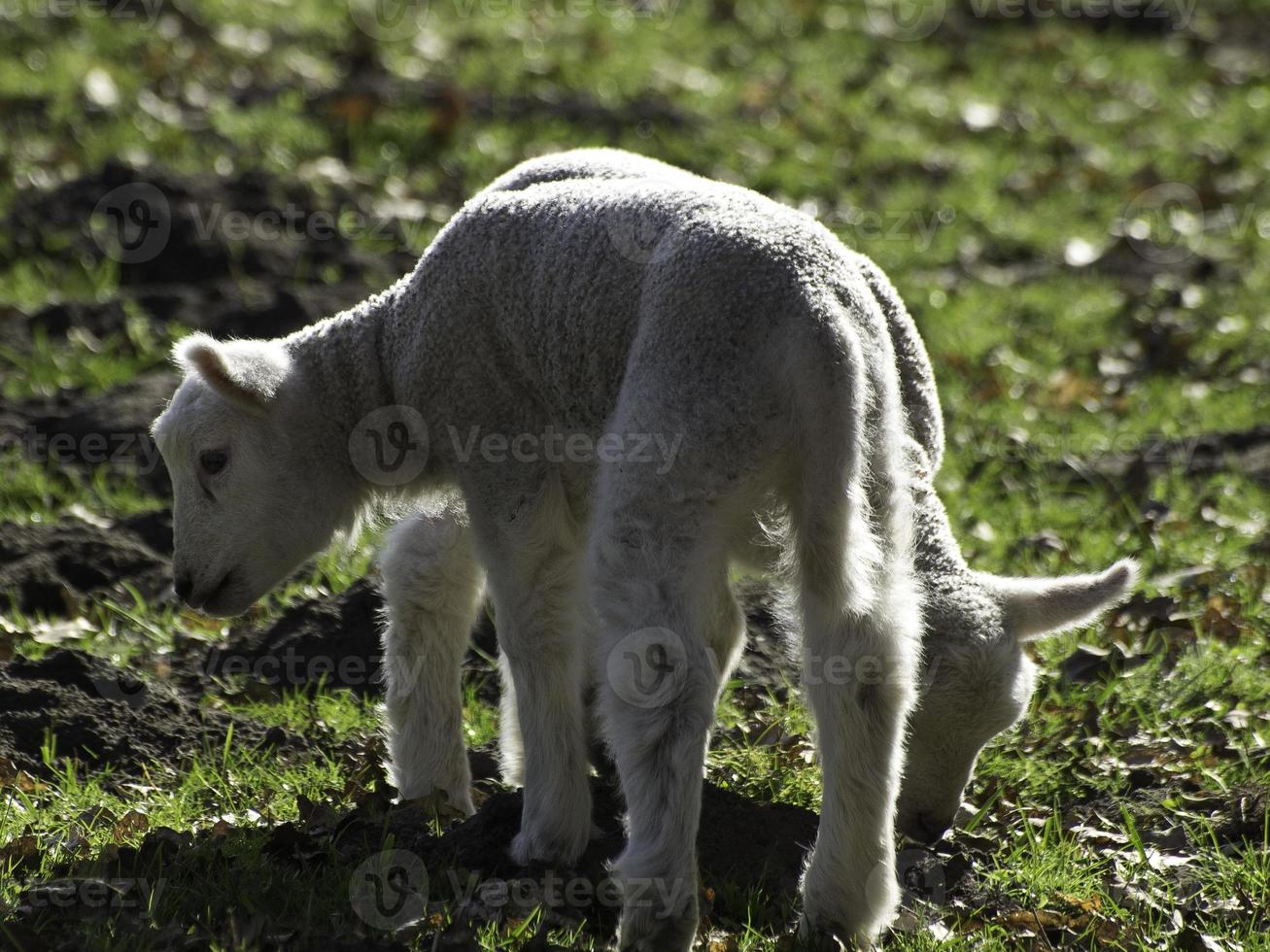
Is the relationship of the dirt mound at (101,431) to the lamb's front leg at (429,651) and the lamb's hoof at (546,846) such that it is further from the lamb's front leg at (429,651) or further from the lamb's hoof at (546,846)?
the lamb's hoof at (546,846)

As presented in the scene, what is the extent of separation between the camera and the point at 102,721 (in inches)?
200

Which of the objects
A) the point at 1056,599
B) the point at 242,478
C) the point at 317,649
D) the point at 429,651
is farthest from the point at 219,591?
the point at 1056,599

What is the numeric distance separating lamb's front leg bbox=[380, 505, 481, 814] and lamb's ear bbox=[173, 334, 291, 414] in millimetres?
623

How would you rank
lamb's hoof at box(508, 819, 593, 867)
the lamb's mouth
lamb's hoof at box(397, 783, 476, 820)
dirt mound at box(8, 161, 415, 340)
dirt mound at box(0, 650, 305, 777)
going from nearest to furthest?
lamb's hoof at box(508, 819, 593, 867) → lamb's hoof at box(397, 783, 476, 820) → the lamb's mouth → dirt mound at box(0, 650, 305, 777) → dirt mound at box(8, 161, 415, 340)

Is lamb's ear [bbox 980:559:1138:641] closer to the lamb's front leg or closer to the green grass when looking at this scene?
the green grass

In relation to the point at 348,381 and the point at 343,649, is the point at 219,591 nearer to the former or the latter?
the point at 348,381

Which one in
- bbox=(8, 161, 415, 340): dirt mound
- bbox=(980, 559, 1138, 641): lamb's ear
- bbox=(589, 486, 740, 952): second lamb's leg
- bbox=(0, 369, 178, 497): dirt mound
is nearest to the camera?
bbox=(589, 486, 740, 952): second lamb's leg

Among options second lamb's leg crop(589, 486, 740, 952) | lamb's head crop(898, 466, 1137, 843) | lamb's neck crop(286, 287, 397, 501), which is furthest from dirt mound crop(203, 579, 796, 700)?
second lamb's leg crop(589, 486, 740, 952)

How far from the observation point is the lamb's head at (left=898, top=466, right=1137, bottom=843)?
429 cm

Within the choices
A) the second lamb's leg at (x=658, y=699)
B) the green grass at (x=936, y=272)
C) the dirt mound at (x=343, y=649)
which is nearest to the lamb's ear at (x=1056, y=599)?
the green grass at (x=936, y=272)

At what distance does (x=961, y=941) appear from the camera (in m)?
4.04

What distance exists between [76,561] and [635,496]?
338 centimetres

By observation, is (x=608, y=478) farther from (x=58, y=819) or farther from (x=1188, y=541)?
(x=1188, y=541)

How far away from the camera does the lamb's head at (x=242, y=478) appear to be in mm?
4664
